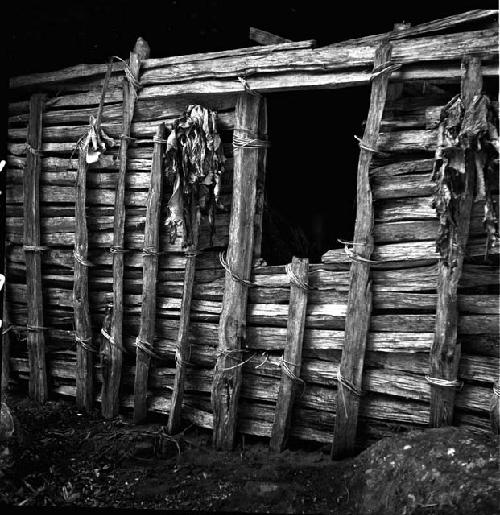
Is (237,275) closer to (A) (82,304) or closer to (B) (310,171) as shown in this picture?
(A) (82,304)

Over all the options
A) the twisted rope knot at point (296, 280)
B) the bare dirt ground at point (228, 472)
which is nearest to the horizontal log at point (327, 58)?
the twisted rope knot at point (296, 280)

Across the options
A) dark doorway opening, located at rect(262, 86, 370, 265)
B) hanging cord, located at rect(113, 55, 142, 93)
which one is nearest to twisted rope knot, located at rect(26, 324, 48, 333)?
dark doorway opening, located at rect(262, 86, 370, 265)

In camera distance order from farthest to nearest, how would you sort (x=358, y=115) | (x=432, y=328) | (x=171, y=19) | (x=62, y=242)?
1. (x=358, y=115)
2. (x=62, y=242)
3. (x=171, y=19)
4. (x=432, y=328)

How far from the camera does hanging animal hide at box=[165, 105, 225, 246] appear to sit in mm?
4328

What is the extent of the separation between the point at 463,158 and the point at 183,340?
222 cm

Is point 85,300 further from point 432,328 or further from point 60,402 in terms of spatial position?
point 432,328

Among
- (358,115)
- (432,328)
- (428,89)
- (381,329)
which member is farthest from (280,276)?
(358,115)

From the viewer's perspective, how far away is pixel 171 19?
15.4ft

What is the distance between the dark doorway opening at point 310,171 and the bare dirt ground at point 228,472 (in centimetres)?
172

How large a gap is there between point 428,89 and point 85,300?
2.85 m

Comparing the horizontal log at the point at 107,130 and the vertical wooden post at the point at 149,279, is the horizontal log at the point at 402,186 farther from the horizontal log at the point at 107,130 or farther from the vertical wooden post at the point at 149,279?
the vertical wooden post at the point at 149,279

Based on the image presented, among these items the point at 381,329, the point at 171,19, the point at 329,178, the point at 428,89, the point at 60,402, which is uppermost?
the point at 171,19

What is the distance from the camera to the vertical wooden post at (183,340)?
14.8 feet

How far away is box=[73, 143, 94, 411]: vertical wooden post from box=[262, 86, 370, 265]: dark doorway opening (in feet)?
4.67
